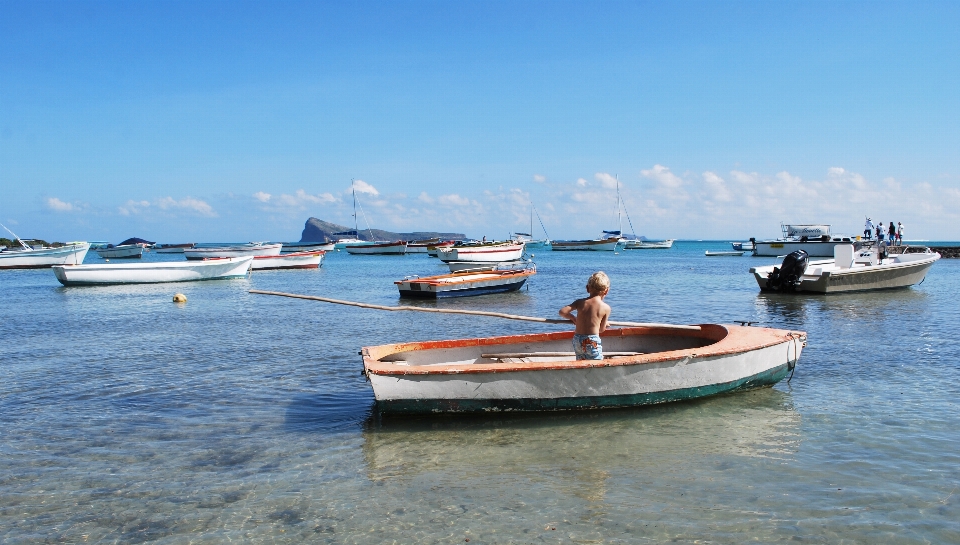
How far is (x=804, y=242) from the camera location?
2219 inches

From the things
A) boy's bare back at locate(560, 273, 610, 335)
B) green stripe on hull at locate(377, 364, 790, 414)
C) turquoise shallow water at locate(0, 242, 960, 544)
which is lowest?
turquoise shallow water at locate(0, 242, 960, 544)

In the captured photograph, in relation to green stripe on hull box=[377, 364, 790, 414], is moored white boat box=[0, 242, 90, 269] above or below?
above

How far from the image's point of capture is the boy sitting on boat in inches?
352

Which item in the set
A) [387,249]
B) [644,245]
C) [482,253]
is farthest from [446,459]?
[644,245]

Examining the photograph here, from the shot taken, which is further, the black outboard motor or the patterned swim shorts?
the black outboard motor

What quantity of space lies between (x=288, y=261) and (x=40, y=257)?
18.7m

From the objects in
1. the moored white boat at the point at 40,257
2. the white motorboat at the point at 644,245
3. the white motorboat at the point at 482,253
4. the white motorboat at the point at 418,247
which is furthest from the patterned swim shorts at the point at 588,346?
the white motorboat at the point at 644,245

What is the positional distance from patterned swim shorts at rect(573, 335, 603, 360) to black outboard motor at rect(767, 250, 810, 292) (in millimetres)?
19916

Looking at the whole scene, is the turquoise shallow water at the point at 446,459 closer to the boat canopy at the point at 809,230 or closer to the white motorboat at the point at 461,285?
the white motorboat at the point at 461,285

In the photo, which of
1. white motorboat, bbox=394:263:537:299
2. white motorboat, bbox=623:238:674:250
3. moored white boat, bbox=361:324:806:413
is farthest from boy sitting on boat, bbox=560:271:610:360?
white motorboat, bbox=623:238:674:250

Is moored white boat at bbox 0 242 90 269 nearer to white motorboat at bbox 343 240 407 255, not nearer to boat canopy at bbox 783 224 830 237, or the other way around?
white motorboat at bbox 343 240 407 255

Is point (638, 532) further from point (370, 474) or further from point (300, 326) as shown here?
point (300, 326)

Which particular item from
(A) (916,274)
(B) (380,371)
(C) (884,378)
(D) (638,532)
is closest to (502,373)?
(B) (380,371)

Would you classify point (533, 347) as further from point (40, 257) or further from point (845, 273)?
point (40, 257)
